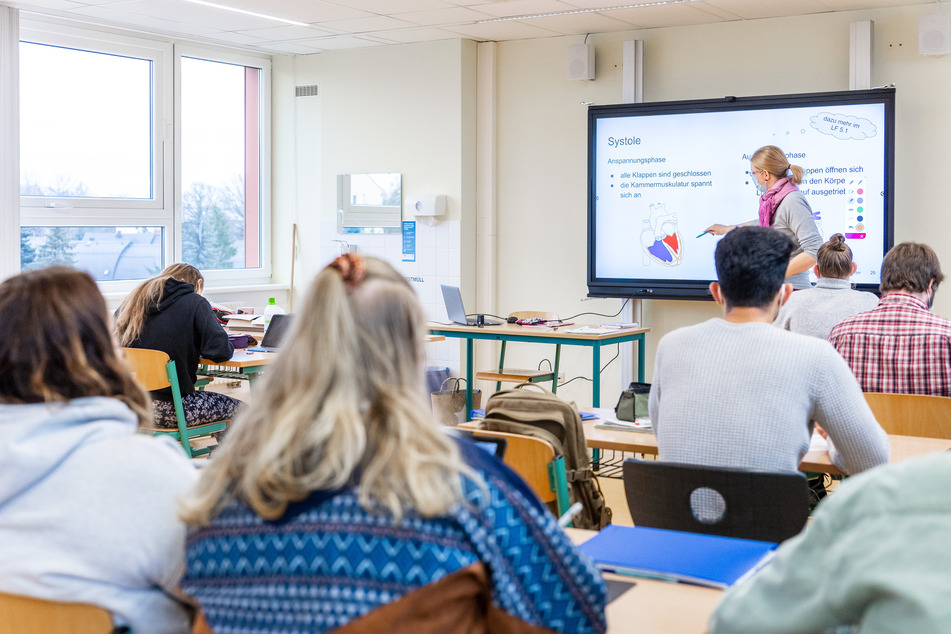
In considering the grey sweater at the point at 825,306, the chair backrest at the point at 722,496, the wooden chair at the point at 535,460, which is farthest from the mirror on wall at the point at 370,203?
the chair backrest at the point at 722,496

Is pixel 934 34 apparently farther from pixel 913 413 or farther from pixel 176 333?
pixel 176 333

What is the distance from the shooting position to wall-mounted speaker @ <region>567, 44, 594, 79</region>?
22.6ft

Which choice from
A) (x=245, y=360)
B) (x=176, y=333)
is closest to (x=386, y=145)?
(x=245, y=360)

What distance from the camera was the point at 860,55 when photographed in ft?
19.6

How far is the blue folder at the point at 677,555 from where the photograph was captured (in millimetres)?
1668

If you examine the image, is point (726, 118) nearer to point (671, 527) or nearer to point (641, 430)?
point (641, 430)

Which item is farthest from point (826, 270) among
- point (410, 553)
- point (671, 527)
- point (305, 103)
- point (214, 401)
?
point (305, 103)

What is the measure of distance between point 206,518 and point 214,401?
3707mm

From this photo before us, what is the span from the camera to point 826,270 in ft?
14.2

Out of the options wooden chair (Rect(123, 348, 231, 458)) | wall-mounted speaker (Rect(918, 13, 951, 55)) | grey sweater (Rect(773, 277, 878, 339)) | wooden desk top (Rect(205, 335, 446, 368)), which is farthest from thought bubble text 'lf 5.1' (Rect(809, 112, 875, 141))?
wooden chair (Rect(123, 348, 231, 458))

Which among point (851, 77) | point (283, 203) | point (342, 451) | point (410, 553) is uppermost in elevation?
point (851, 77)

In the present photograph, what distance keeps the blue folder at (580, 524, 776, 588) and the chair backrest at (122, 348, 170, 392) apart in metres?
3.06

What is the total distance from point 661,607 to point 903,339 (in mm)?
2203

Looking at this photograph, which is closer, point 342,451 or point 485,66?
point 342,451
